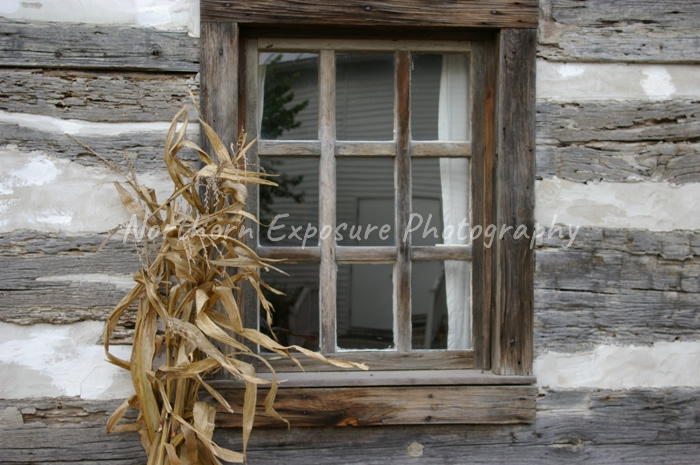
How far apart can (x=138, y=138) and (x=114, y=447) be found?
3.37 feet

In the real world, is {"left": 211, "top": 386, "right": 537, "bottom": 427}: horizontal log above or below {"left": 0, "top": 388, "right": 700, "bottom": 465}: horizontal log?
above

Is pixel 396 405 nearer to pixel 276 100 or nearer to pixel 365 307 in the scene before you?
pixel 365 307

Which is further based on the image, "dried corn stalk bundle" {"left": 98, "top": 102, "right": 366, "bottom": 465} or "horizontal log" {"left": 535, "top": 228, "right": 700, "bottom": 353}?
"horizontal log" {"left": 535, "top": 228, "right": 700, "bottom": 353}

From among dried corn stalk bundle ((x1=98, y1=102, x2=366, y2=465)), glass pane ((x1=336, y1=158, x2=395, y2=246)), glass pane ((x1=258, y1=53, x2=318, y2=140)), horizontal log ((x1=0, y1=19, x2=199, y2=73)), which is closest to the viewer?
dried corn stalk bundle ((x1=98, y1=102, x2=366, y2=465))

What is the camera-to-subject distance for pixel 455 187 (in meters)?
2.42

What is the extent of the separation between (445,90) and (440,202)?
0.41m

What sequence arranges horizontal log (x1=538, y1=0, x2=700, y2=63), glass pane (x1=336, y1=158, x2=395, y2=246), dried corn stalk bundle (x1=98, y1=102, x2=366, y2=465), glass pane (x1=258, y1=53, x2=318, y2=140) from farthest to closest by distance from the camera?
glass pane (x1=336, y1=158, x2=395, y2=246) < glass pane (x1=258, y1=53, x2=318, y2=140) < horizontal log (x1=538, y1=0, x2=700, y2=63) < dried corn stalk bundle (x1=98, y1=102, x2=366, y2=465)

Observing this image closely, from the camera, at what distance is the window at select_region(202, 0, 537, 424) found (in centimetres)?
221

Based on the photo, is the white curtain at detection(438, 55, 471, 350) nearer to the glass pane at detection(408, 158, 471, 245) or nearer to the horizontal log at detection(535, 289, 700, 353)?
A: the glass pane at detection(408, 158, 471, 245)

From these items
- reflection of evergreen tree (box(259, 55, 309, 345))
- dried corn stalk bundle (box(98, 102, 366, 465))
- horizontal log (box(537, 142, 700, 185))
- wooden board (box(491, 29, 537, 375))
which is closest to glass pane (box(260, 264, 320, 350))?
reflection of evergreen tree (box(259, 55, 309, 345))

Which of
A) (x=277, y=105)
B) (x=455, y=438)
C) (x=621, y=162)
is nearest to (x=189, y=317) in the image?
(x=277, y=105)

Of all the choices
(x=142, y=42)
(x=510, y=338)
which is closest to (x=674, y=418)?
(x=510, y=338)

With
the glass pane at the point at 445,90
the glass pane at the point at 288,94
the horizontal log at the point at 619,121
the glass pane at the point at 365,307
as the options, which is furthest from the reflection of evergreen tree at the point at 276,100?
the horizontal log at the point at 619,121

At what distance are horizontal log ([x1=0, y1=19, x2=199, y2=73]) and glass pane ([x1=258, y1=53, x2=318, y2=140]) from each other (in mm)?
310
